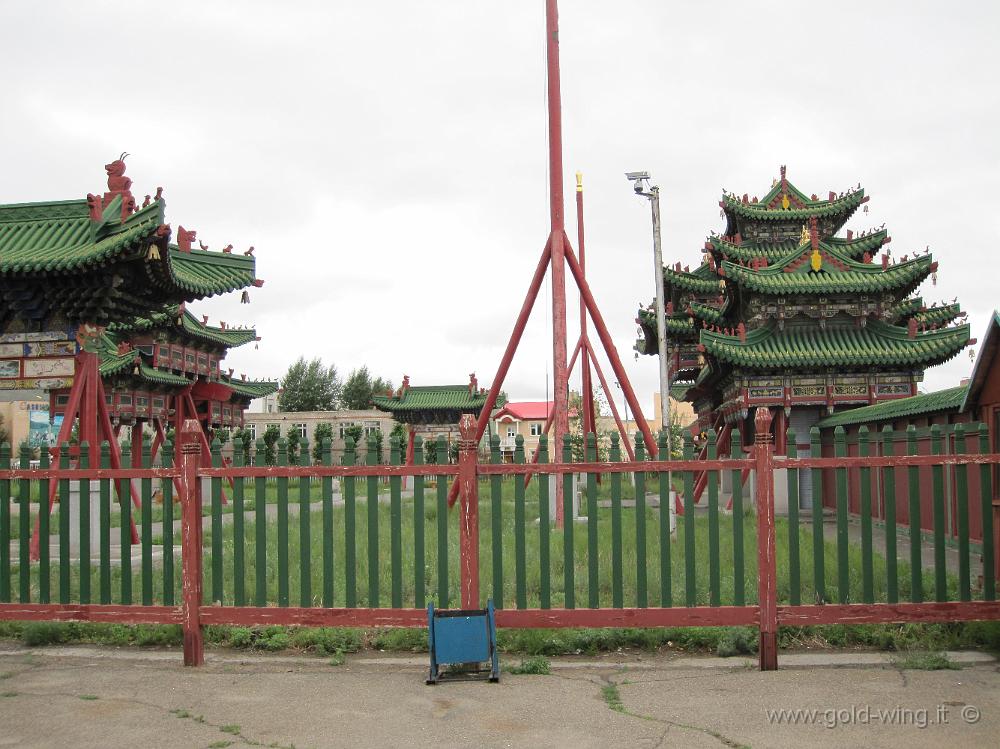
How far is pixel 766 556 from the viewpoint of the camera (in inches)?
246

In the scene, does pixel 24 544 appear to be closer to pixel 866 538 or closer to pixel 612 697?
pixel 612 697

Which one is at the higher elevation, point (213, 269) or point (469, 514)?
point (213, 269)

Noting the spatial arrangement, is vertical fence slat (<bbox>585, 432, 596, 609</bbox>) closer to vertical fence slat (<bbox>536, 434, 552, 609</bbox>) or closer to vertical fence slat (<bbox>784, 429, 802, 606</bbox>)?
vertical fence slat (<bbox>536, 434, 552, 609</bbox>)

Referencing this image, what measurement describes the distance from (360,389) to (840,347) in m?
66.3

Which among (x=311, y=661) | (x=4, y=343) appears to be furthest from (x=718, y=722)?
(x=4, y=343)

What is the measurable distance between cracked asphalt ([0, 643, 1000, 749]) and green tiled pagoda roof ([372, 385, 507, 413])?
3848 cm

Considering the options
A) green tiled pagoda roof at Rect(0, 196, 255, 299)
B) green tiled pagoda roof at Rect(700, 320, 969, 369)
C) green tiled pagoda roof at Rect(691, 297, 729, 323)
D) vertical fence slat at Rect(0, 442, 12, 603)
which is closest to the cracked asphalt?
vertical fence slat at Rect(0, 442, 12, 603)

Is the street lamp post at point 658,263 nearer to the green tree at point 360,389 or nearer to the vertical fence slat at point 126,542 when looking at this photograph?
the vertical fence slat at point 126,542

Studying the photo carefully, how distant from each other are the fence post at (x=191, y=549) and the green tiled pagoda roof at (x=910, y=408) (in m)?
8.53

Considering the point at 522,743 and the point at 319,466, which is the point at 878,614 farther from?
the point at 319,466

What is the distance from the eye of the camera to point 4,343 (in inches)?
417

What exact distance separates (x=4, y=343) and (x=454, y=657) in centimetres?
757

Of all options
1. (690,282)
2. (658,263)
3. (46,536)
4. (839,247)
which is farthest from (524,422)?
(46,536)

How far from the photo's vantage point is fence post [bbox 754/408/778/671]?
6188mm
